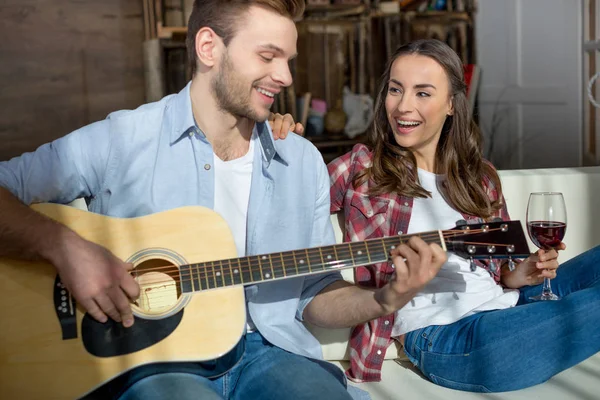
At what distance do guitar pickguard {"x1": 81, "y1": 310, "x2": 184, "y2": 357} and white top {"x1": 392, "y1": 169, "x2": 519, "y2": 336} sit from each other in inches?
28.9

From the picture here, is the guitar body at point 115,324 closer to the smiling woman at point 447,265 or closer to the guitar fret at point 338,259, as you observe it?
the guitar fret at point 338,259

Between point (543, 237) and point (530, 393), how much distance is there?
0.40 meters

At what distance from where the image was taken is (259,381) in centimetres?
157

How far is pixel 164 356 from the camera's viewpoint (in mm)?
1496

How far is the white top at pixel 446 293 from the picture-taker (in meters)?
1.94

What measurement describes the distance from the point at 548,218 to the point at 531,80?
3.44 metres

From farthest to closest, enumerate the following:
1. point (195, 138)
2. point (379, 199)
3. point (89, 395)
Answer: point (379, 199) < point (195, 138) < point (89, 395)

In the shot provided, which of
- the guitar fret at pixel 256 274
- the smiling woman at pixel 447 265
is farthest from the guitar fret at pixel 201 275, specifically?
the smiling woman at pixel 447 265

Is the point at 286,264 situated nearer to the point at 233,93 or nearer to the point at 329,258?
the point at 329,258

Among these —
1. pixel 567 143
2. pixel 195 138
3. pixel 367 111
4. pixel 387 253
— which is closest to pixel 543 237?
pixel 387 253

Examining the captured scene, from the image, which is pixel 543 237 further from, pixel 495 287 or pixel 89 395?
pixel 89 395

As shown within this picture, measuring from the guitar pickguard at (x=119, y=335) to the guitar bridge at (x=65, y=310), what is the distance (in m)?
0.02

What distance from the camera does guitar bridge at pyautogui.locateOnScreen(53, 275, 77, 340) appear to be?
1487 millimetres

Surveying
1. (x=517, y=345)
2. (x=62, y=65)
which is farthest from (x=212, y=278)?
(x=62, y=65)
